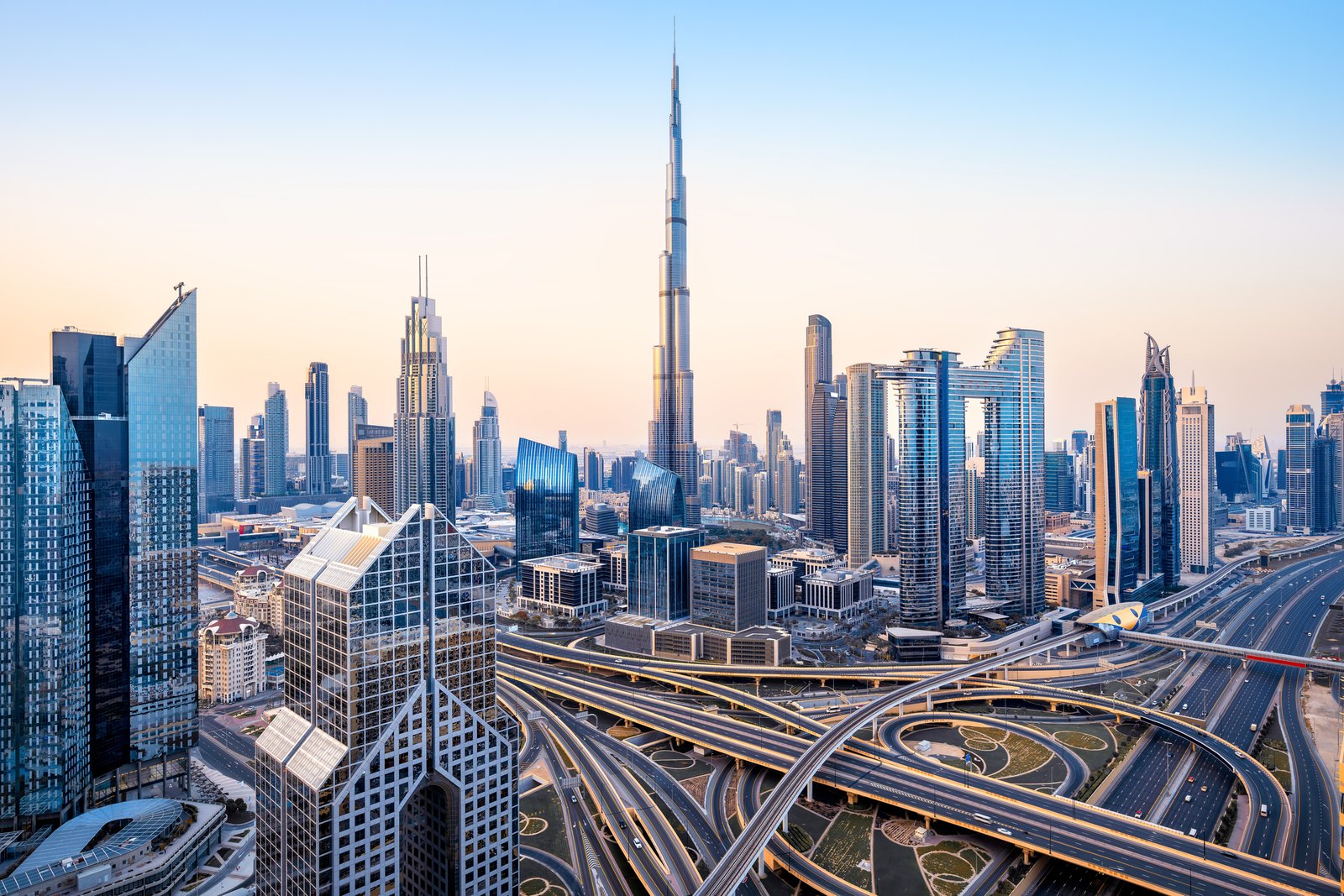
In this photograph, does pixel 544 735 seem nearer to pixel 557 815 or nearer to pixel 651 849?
pixel 557 815

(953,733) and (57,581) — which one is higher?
(57,581)

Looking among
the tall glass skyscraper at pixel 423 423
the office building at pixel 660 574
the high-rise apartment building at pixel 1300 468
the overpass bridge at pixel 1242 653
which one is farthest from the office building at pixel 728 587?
the high-rise apartment building at pixel 1300 468

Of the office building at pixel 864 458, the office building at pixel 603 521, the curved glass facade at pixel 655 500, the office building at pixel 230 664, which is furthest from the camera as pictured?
the office building at pixel 603 521

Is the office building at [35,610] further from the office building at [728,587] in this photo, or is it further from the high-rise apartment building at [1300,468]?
the high-rise apartment building at [1300,468]

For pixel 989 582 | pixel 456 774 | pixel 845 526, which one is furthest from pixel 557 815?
pixel 845 526

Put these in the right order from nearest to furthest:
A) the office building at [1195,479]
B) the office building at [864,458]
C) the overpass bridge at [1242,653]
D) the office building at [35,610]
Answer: the office building at [35,610] < the overpass bridge at [1242,653] < the office building at [1195,479] < the office building at [864,458]

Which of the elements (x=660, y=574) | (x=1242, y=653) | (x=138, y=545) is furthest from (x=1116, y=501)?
(x=138, y=545)
